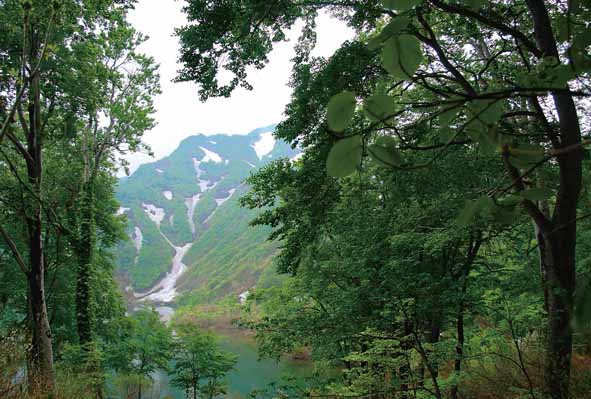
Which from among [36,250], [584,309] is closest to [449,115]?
[584,309]

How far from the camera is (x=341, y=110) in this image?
0.43 meters

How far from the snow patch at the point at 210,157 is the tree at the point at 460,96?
526 ft

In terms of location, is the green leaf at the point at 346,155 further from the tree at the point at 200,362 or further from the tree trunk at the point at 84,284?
the tree at the point at 200,362

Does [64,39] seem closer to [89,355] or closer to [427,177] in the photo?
[427,177]

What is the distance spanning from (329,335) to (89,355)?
25.3 feet

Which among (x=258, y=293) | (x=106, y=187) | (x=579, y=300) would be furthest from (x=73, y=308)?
(x=579, y=300)

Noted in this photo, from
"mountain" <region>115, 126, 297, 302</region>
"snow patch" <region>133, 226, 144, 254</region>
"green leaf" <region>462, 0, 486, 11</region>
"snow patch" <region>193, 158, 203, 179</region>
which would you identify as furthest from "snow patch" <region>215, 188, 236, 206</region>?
"green leaf" <region>462, 0, 486, 11</region>

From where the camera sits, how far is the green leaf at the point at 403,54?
0.43 meters

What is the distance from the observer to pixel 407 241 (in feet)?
16.8

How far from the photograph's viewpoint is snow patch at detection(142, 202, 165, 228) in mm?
121625

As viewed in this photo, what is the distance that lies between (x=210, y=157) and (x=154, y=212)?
152ft

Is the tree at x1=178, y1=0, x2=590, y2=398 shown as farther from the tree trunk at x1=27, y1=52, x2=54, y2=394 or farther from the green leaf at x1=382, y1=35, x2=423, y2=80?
the tree trunk at x1=27, y1=52, x2=54, y2=394

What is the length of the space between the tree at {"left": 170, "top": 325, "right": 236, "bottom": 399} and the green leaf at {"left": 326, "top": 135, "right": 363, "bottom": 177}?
618 inches

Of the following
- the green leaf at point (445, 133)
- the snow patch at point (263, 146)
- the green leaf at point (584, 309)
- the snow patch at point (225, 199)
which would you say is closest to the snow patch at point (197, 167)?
the snow patch at point (225, 199)
